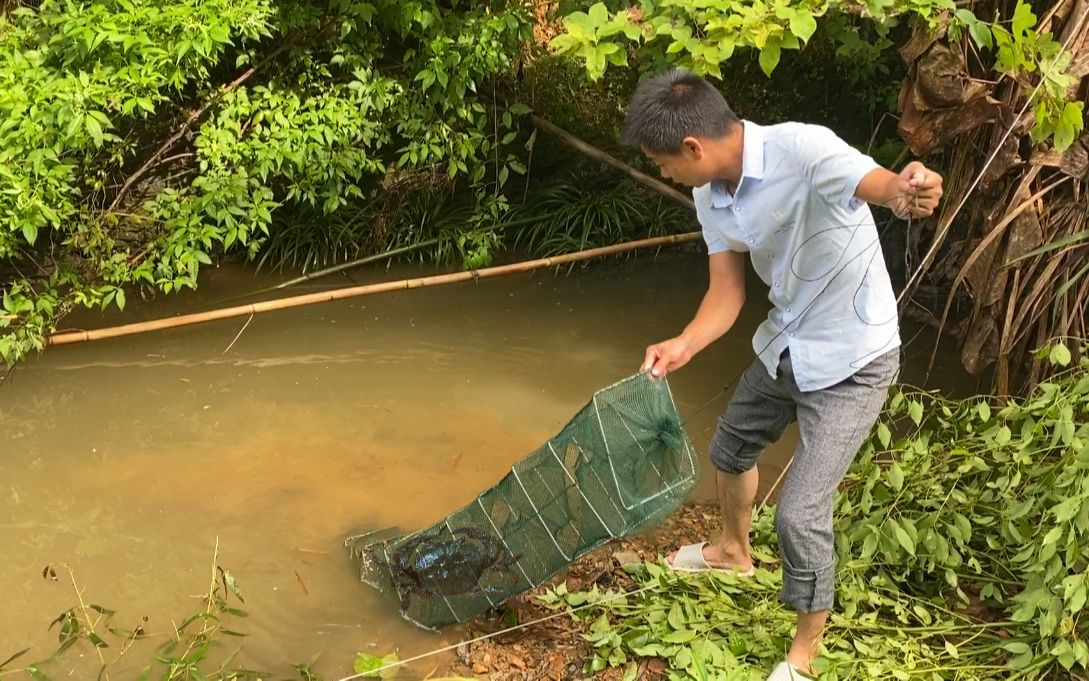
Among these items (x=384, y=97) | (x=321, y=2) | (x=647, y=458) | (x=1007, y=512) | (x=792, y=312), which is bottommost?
(x=1007, y=512)

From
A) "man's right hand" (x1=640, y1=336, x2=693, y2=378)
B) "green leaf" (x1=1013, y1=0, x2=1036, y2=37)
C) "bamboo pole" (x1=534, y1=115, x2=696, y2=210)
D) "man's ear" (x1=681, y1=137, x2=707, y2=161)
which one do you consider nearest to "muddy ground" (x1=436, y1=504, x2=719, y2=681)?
"man's right hand" (x1=640, y1=336, x2=693, y2=378)

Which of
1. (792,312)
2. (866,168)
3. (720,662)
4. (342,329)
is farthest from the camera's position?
(342,329)

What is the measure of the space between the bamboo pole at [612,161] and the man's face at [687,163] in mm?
3105

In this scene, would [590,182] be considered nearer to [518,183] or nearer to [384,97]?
[518,183]

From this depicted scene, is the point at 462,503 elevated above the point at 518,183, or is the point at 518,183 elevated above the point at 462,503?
the point at 518,183

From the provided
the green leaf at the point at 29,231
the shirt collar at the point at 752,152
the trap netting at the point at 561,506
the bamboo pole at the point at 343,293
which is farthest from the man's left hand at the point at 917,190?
the green leaf at the point at 29,231

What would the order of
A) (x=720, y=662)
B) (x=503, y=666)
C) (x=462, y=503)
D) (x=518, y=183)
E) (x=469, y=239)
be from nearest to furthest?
1. (x=720, y=662)
2. (x=503, y=666)
3. (x=462, y=503)
4. (x=469, y=239)
5. (x=518, y=183)

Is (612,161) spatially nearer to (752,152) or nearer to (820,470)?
(752,152)

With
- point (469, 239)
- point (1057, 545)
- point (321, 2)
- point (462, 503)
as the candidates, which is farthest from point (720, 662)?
point (321, 2)

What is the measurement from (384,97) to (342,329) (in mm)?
1277

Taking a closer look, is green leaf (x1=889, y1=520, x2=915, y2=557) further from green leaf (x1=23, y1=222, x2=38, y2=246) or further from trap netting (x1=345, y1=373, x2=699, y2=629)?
green leaf (x1=23, y1=222, x2=38, y2=246)

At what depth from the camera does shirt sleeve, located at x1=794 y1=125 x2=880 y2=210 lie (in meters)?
1.88

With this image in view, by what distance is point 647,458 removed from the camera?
8.13 ft

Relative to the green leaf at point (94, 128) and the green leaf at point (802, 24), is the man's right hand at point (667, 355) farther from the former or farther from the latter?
the green leaf at point (94, 128)
